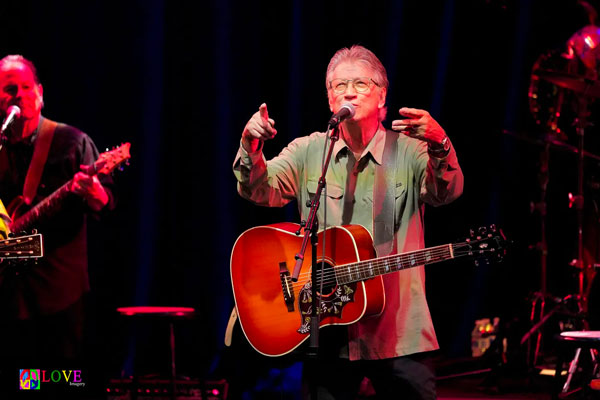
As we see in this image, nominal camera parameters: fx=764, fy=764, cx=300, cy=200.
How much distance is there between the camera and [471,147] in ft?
20.8

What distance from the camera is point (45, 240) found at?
459cm

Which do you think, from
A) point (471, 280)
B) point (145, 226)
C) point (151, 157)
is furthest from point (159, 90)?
point (471, 280)

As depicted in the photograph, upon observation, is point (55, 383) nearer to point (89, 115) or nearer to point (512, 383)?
point (89, 115)

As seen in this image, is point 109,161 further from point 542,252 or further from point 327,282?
point 542,252

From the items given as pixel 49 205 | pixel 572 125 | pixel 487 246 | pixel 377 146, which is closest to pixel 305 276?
pixel 377 146

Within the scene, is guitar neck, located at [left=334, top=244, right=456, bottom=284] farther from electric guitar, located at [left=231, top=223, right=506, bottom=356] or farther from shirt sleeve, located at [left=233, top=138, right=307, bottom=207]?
shirt sleeve, located at [left=233, top=138, right=307, bottom=207]

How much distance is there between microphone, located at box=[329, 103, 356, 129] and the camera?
288 centimetres

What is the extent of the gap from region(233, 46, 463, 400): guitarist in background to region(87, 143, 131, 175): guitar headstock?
162cm

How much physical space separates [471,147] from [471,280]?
1.10 meters

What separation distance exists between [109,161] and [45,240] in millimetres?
610

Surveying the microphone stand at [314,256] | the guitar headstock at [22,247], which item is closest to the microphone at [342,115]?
the microphone stand at [314,256]

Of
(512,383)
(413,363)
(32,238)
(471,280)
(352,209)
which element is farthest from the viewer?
(471,280)

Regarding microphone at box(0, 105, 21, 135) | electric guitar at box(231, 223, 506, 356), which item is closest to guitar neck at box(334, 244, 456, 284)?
electric guitar at box(231, 223, 506, 356)

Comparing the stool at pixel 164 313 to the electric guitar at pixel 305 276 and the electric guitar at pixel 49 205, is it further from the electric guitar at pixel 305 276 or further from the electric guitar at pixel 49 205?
the electric guitar at pixel 305 276
